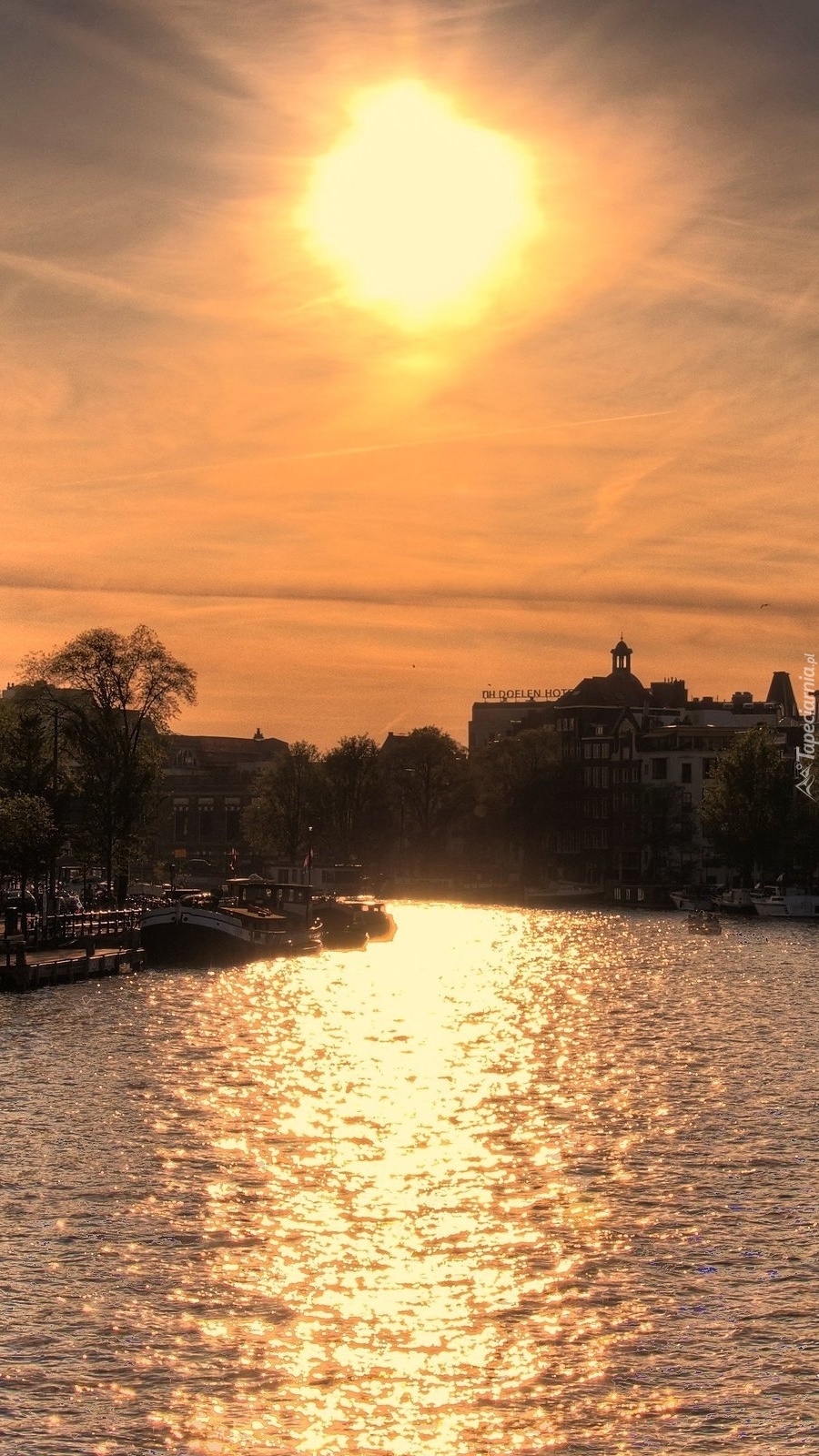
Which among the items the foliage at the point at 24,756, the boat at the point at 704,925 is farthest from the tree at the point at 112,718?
the boat at the point at 704,925

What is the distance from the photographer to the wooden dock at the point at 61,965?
88394 mm

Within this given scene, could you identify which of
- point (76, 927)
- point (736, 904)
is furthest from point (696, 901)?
point (76, 927)

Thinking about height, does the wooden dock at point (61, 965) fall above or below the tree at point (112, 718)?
below

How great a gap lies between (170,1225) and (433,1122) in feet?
49.4

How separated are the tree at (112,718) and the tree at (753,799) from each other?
70.9m

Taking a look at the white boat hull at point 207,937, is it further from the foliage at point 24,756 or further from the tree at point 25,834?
the foliage at point 24,756

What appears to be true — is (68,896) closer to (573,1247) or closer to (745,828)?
(745,828)

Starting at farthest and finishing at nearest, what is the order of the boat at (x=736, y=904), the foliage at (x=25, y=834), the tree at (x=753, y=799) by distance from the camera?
→ the tree at (x=753, y=799) → the boat at (x=736, y=904) → the foliage at (x=25, y=834)

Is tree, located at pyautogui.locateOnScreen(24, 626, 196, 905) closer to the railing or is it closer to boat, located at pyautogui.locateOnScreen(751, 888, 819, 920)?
the railing

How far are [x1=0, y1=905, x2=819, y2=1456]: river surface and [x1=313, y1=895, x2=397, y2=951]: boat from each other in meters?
69.5

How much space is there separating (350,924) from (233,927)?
89.6 ft

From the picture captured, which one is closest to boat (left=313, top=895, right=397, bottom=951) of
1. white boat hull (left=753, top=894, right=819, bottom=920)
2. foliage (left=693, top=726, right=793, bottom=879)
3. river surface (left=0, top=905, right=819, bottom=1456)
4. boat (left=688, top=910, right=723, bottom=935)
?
boat (left=688, top=910, right=723, bottom=935)

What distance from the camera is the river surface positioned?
27969mm

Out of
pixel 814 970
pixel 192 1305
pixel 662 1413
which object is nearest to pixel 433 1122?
pixel 192 1305
